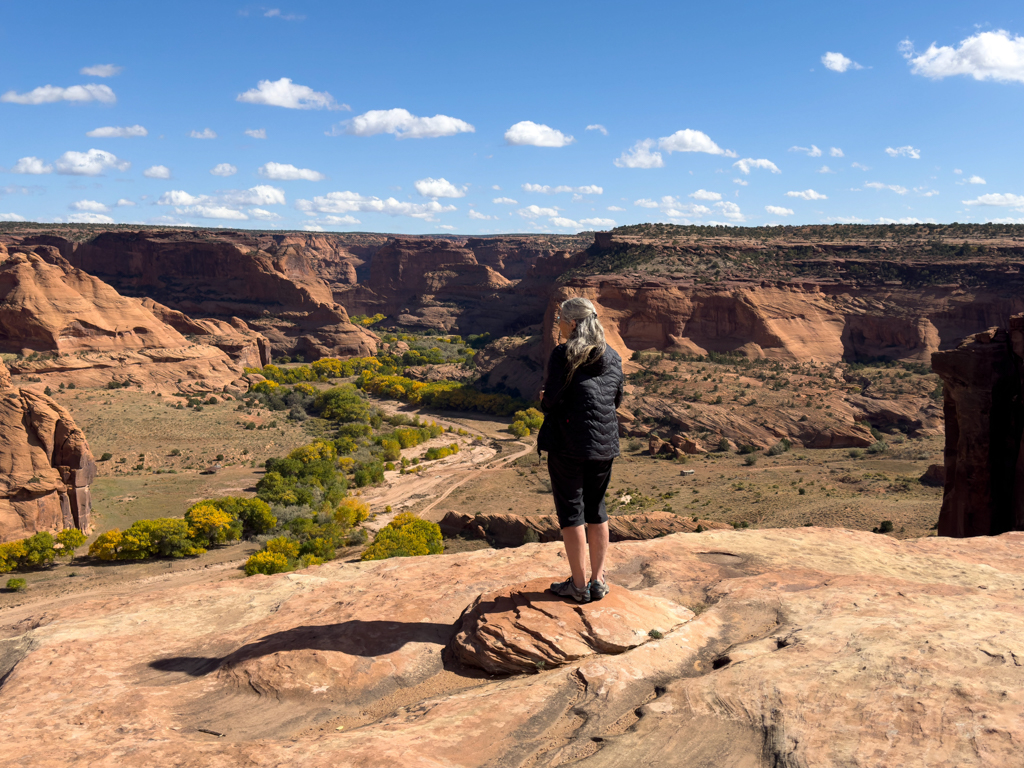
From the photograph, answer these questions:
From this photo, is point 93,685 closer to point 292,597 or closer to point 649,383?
point 292,597

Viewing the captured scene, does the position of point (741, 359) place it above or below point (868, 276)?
below

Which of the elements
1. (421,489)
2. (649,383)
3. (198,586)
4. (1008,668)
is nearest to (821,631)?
(1008,668)

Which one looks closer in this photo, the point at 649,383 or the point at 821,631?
the point at 821,631

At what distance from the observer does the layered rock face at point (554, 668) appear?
3670 millimetres

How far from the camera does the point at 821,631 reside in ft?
16.6

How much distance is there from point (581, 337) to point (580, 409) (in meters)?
0.60

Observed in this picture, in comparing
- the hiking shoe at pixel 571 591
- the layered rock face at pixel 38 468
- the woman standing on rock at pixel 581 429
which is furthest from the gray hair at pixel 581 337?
the layered rock face at pixel 38 468

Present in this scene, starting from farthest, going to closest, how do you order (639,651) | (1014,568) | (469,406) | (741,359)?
(469,406), (741,359), (1014,568), (639,651)

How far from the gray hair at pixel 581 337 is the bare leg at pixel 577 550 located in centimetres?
131

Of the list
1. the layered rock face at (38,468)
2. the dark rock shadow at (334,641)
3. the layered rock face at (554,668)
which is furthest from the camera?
the layered rock face at (38,468)

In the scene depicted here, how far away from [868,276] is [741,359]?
17377mm

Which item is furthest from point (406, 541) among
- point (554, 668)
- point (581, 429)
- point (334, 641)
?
point (581, 429)

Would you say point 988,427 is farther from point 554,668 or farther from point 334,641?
point 334,641

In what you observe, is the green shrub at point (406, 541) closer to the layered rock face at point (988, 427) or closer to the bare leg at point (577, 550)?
the layered rock face at point (988, 427)
